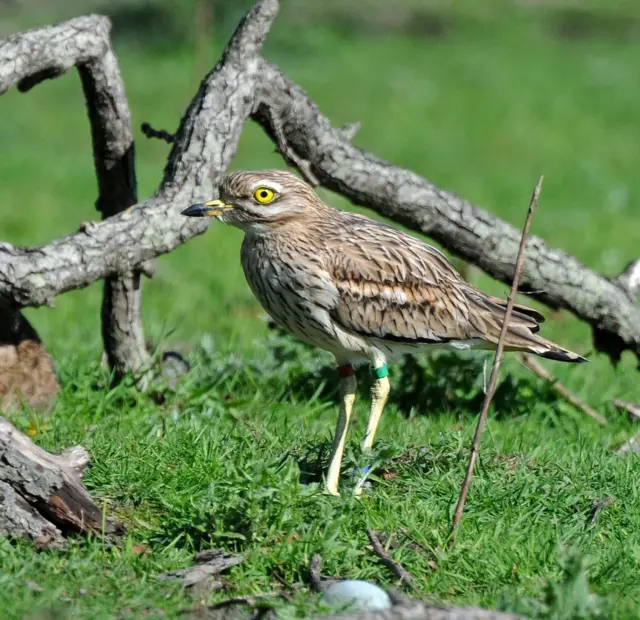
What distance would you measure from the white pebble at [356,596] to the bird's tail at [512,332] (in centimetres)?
192

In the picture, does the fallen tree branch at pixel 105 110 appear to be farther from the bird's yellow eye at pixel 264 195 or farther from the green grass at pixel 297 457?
the bird's yellow eye at pixel 264 195

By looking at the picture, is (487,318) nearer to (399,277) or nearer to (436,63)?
(399,277)

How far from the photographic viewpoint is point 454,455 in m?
5.42

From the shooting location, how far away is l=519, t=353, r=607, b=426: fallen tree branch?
6.88m

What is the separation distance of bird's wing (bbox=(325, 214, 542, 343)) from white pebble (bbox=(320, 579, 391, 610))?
1.51 metres

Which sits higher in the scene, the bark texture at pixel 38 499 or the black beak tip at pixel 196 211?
the black beak tip at pixel 196 211

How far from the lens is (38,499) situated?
4590 millimetres

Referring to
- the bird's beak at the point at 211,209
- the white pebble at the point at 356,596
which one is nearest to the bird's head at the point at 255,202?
the bird's beak at the point at 211,209

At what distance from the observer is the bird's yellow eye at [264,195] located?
5422 mm

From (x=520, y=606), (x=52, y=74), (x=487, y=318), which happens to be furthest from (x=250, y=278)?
(x=520, y=606)

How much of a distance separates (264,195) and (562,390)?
252cm

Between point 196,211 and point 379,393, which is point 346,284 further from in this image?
point 196,211

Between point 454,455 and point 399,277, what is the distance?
2.96 ft

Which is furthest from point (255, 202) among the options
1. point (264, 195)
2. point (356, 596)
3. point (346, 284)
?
point (356, 596)
